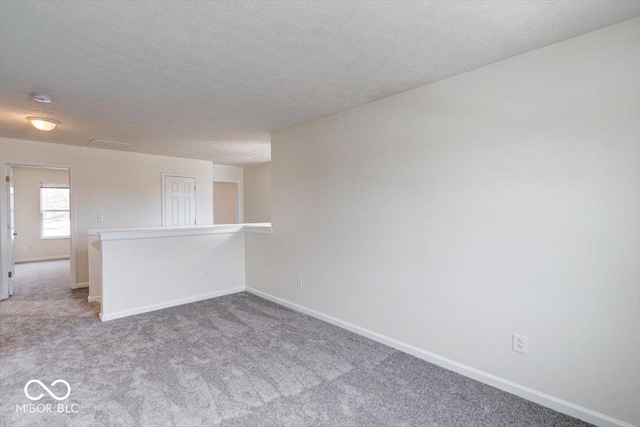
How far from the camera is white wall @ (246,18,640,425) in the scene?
1.86 metres

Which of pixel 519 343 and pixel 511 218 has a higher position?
pixel 511 218

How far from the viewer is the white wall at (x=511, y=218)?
6.11 ft

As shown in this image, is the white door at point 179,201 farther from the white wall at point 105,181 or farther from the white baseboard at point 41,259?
the white baseboard at point 41,259

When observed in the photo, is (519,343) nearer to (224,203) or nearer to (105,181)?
(105,181)

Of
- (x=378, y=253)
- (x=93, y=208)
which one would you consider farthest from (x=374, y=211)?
(x=93, y=208)

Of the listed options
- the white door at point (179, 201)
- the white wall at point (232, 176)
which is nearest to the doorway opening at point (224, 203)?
the white wall at point (232, 176)

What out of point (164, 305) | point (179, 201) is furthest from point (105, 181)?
point (164, 305)

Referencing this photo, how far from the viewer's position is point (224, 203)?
9289 mm

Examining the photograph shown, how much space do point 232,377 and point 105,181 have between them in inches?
179

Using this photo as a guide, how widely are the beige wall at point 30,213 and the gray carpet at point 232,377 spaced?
18.4 ft

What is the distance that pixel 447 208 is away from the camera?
260 centimetres

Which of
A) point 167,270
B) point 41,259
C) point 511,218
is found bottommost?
point 41,259

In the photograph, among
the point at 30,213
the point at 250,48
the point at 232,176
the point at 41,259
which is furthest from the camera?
the point at 41,259

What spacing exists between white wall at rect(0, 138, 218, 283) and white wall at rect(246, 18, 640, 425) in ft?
13.2
